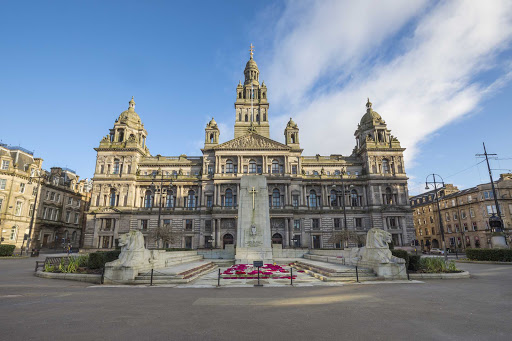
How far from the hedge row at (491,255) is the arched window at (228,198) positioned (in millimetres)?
37220

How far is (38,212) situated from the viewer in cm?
5178

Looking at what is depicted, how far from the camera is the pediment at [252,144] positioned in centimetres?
5500

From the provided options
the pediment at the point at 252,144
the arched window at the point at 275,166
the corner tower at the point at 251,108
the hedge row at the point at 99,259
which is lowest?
the hedge row at the point at 99,259

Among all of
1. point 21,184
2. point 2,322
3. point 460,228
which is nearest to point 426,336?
point 2,322

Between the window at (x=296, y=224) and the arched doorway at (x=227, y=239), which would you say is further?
the window at (x=296, y=224)

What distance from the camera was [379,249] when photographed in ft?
50.0

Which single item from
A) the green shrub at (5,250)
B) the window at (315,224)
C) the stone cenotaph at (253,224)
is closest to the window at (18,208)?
the green shrub at (5,250)

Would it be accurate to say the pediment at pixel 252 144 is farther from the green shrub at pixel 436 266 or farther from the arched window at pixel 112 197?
the green shrub at pixel 436 266

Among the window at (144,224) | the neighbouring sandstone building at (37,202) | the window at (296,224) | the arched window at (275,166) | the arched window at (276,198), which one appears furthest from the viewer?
the arched window at (275,166)

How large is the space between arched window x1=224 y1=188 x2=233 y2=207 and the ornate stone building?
0.65 feet

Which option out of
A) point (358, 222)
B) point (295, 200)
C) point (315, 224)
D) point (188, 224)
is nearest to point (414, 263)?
point (315, 224)

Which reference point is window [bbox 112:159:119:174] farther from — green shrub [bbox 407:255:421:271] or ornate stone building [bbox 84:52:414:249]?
green shrub [bbox 407:255:421:271]

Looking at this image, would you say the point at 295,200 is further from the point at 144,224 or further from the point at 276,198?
the point at 144,224

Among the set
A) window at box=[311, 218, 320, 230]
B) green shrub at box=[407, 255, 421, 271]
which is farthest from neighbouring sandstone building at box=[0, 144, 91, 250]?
green shrub at box=[407, 255, 421, 271]
